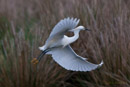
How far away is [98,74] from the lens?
3293mm

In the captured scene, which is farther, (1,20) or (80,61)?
(1,20)

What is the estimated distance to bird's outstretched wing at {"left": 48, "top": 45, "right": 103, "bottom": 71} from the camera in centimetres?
306

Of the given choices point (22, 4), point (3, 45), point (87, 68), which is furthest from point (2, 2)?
point (87, 68)

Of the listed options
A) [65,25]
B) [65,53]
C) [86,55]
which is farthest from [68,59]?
[65,25]

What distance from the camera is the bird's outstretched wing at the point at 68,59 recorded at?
306 centimetres

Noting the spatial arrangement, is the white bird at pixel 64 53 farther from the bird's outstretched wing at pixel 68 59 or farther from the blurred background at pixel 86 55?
the blurred background at pixel 86 55

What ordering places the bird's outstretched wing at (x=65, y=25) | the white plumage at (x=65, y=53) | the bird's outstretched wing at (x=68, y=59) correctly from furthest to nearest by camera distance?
the bird's outstretched wing at (x=68, y=59)
the white plumage at (x=65, y=53)
the bird's outstretched wing at (x=65, y=25)

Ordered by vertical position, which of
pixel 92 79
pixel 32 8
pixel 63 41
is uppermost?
pixel 63 41

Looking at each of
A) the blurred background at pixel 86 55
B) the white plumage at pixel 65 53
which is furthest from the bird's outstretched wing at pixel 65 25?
the blurred background at pixel 86 55

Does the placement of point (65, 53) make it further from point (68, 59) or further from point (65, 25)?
point (65, 25)

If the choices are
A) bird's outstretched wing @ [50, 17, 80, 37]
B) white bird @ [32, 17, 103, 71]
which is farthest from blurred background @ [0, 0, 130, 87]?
bird's outstretched wing @ [50, 17, 80, 37]

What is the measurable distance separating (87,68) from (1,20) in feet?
9.79

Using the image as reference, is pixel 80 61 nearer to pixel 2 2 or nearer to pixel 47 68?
pixel 47 68

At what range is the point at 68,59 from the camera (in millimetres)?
3160
